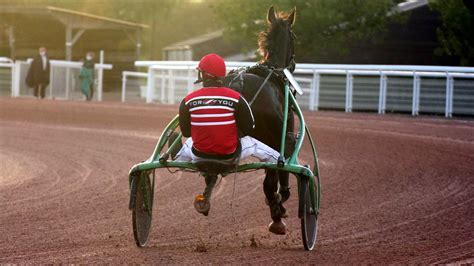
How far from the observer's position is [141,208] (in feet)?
27.3

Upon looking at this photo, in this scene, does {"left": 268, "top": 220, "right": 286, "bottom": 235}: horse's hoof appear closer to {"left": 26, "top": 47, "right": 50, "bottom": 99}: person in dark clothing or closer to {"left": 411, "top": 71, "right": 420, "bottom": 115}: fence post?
{"left": 411, "top": 71, "right": 420, "bottom": 115}: fence post

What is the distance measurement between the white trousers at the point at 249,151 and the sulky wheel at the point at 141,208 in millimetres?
296

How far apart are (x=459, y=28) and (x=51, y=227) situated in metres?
27.8

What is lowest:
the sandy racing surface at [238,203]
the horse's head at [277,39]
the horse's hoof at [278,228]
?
the sandy racing surface at [238,203]

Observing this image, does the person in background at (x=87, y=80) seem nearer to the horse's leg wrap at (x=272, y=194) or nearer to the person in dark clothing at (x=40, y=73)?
the person in dark clothing at (x=40, y=73)

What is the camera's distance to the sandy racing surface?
8078 millimetres

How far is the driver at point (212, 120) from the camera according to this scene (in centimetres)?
820

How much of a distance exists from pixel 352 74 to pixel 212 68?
66.0 ft

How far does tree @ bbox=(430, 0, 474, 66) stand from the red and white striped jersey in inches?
1065

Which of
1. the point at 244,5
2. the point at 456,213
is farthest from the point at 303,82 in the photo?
the point at 456,213

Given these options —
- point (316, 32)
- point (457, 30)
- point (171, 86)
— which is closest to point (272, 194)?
point (171, 86)

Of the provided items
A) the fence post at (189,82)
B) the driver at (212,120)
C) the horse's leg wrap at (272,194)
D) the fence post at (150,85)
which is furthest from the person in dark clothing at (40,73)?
the driver at (212,120)

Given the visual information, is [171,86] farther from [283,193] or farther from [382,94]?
[283,193]

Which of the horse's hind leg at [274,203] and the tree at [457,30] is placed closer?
the horse's hind leg at [274,203]
